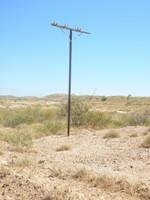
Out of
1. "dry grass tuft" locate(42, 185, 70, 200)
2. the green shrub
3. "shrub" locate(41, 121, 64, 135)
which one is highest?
"dry grass tuft" locate(42, 185, 70, 200)

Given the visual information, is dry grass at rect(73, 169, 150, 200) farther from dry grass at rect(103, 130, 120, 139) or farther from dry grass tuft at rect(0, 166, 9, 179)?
dry grass at rect(103, 130, 120, 139)

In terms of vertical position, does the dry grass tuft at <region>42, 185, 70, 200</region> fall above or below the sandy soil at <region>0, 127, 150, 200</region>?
above

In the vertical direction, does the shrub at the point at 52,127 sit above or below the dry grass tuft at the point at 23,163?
below

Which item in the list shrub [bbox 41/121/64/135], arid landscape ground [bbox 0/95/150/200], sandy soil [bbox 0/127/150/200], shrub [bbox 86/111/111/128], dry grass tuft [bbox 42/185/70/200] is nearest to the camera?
dry grass tuft [bbox 42/185/70/200]

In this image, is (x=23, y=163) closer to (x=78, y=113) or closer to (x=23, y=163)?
(x=23, y=163)

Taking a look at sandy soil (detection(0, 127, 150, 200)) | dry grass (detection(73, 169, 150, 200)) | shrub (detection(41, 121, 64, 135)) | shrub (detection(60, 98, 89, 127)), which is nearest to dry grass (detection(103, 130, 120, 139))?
sandy soil (detection(0, 127, 150, 200))

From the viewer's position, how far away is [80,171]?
1368 cm

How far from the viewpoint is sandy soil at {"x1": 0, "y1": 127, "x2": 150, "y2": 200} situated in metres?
11.4

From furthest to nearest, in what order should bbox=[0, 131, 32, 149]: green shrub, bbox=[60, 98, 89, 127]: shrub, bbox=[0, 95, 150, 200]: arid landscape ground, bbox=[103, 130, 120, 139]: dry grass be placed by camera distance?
bbox=[60, 98, 89, 127]: shrub
bbox=[103, 130, 120, 139]: dry grass
bbox=[0, 131, 32, 149]: green shrub
bbox=[0, 95, 150, 200]: arid landscape ground

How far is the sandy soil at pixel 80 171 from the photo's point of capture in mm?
11414

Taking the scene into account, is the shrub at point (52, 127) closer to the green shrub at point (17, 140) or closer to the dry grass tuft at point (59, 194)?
the green shrub at point (17, 140)

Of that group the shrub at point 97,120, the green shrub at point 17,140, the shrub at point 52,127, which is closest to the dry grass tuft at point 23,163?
the green shrub at point 17,140

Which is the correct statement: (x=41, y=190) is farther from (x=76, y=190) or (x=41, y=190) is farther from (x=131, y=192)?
(x=131, y=192)

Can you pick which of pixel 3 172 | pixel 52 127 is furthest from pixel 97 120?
pixel 3 172
